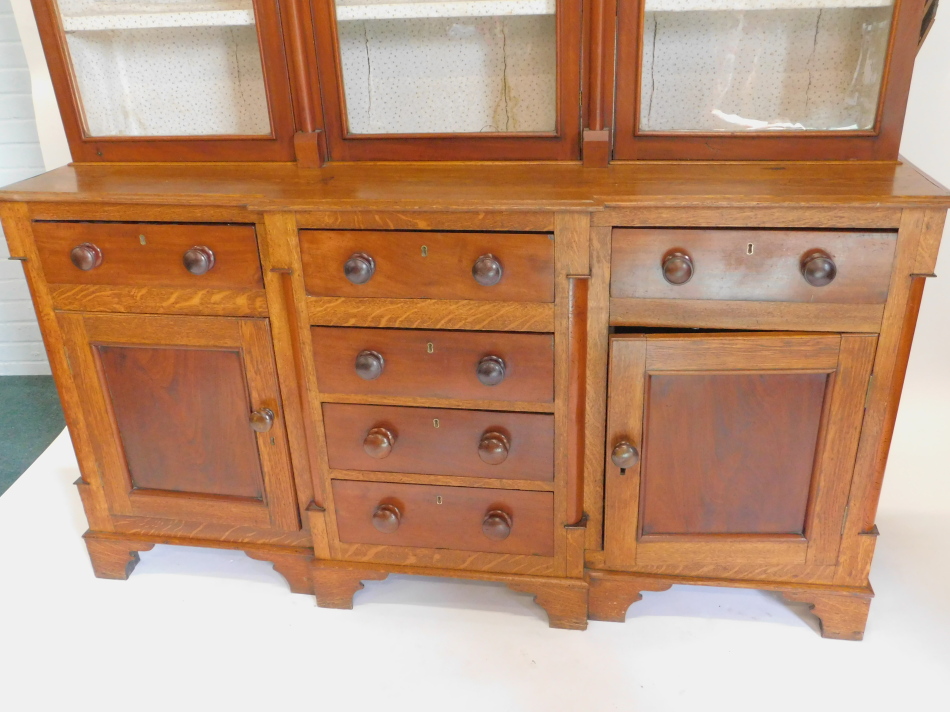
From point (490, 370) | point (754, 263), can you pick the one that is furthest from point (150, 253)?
point (754, 263)

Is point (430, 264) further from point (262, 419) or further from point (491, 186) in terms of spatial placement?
point (262, 419)

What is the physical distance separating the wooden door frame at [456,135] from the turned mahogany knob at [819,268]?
563mm

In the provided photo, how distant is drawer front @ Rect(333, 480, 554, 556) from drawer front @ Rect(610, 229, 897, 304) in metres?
0.52

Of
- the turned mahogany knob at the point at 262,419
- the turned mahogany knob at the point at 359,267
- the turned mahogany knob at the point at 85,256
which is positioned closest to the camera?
the turned mahogany knob at the point at 359,267

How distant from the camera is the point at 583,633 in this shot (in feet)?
6.09

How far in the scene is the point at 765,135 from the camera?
1763 millimetres

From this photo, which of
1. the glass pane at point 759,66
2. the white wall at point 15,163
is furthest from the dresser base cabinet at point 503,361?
the white wall at point 15,163

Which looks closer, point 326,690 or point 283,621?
point 326,690

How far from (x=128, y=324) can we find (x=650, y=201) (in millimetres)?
1118

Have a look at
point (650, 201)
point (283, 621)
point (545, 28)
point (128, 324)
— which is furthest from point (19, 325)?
point (650, 201)

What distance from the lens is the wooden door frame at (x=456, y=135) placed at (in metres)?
1.75

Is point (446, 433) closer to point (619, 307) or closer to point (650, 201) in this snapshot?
point (619, 307)

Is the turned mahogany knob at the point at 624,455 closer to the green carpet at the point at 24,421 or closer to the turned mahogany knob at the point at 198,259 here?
the turned mahogany knob at the point at 198,259

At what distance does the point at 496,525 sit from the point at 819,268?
817mm
